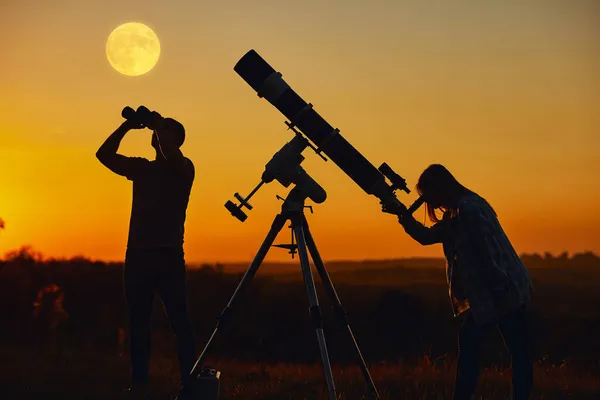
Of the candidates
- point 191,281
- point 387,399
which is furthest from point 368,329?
point 387,399

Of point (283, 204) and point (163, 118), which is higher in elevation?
point (163, 118)

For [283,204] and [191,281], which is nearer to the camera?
[283,204]

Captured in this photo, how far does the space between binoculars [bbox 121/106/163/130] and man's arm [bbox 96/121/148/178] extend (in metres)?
0.33

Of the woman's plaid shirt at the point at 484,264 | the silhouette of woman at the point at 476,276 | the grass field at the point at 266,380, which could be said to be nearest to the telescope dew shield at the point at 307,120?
the silhouette of woman at the point at 476,276

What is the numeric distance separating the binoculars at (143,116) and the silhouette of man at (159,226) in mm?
36

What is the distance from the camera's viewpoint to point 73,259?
104 ft

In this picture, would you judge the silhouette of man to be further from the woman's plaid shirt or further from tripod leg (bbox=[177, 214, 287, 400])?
the woman's plaid shirt

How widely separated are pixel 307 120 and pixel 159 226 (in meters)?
1.77

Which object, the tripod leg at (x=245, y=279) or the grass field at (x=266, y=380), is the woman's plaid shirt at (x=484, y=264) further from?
the grass field at (x=266, y=380)

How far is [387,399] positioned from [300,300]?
28663 mm

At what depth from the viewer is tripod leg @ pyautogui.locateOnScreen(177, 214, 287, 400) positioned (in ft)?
21.0

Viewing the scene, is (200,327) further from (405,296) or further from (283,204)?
(283,204)

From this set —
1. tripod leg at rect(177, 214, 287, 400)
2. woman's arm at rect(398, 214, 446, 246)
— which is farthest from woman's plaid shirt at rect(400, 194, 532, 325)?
tripod leg at rect(177, 214, 287, 400)

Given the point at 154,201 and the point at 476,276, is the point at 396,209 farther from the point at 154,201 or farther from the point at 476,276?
the point at 154,201
